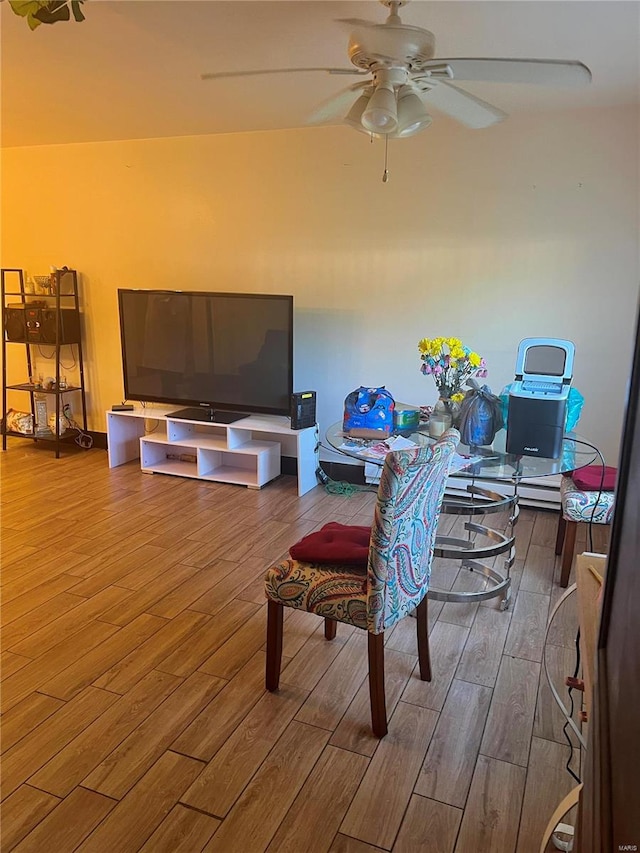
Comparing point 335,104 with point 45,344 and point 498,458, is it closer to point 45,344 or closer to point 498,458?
point 498,458

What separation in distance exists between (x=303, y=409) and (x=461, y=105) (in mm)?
2285

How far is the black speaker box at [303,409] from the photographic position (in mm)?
4184

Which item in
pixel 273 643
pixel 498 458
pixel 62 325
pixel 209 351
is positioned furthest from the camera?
pixel 62 325

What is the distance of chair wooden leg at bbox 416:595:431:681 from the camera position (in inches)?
88.9

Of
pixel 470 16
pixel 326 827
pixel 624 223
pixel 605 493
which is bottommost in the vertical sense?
pixel 326 827

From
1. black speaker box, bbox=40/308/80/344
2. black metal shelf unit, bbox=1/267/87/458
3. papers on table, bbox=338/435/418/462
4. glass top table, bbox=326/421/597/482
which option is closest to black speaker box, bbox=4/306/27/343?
black metal shelf unit, bbox=1/267/87/458

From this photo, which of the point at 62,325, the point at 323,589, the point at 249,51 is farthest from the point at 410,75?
the point at 62,325

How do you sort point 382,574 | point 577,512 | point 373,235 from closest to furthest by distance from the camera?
1. point 382,574
2. point 577,512
3. point 373,235

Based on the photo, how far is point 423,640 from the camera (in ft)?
7.40

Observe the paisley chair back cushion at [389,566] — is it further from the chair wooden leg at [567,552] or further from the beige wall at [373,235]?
the beige wall at [373,235]

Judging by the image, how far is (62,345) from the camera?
520cm

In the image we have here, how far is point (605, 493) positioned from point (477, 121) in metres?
1.83

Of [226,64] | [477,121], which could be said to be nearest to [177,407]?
[226,64]

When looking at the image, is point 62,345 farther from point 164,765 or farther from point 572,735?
point 572,735
